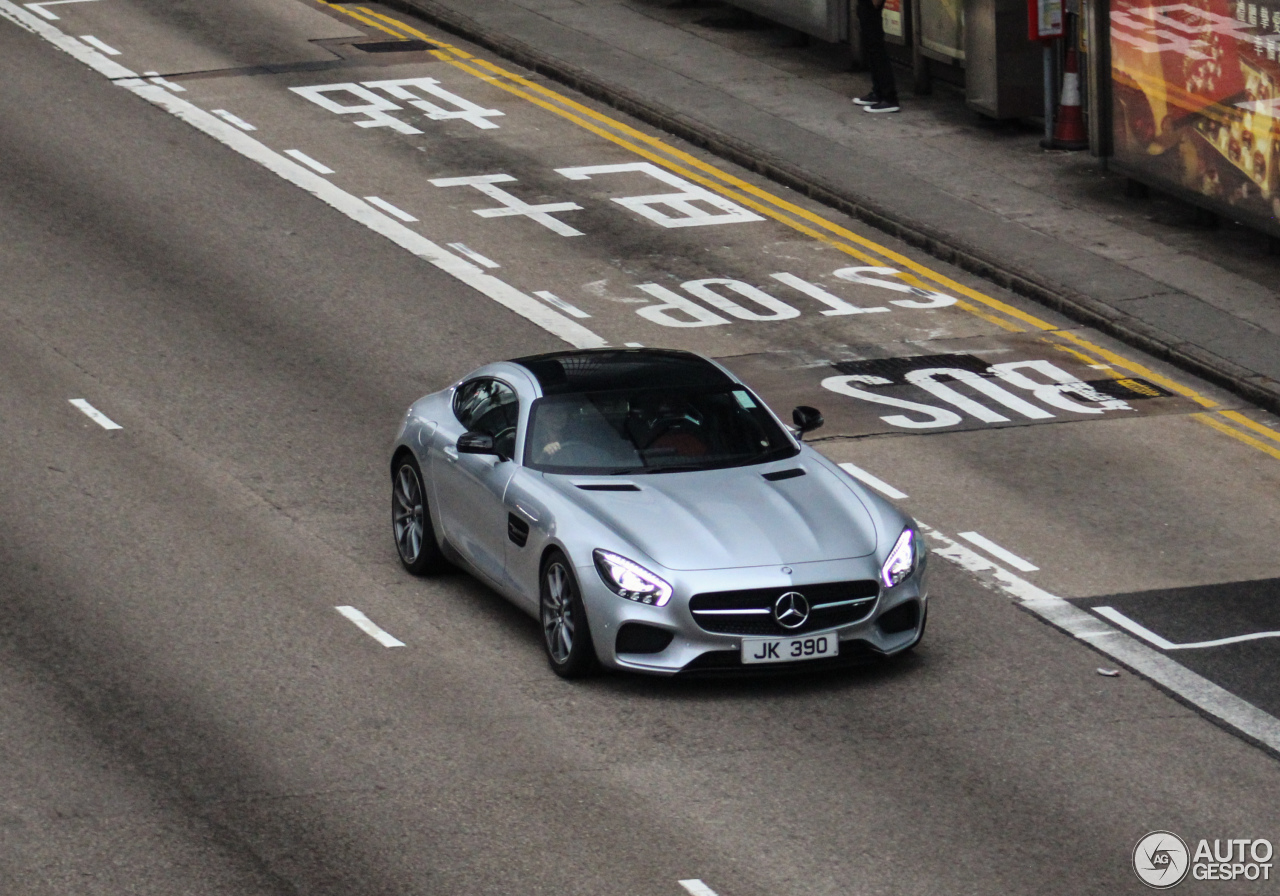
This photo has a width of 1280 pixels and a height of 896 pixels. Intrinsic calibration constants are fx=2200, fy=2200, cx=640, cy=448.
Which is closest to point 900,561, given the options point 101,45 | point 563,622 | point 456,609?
point 563,622

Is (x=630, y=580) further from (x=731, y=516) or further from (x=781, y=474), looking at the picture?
(x=781, y=474)

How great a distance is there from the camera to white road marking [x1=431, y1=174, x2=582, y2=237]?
2209cm

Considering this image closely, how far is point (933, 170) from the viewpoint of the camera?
78.2 feet

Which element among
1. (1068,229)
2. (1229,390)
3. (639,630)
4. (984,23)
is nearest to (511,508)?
(639,630)

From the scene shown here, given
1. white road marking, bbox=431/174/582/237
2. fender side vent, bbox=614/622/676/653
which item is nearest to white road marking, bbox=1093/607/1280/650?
fender side vent, bbox=614/622/676/653

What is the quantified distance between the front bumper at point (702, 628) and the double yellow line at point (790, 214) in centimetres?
588

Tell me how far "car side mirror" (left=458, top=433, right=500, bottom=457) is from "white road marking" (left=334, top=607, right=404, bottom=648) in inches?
45.0

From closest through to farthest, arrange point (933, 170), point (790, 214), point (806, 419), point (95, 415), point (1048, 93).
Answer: point (806, 419), point (95, 415), point (790, 214), point (933, 170), point (1048, 93)

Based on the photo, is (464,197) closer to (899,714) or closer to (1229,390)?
(1229,390)

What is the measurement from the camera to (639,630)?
11.5 metres

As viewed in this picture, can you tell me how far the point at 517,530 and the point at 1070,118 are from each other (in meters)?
14.1

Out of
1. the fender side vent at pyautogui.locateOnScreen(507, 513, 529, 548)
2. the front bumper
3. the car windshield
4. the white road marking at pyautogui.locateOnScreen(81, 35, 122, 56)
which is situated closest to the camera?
the front bumper

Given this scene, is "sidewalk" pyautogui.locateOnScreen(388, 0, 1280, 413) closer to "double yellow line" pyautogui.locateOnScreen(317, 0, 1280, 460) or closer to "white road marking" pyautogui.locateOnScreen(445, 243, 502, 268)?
"double yellow line" pyautogui.locateOnScreen(317, 0, 1280, 460)

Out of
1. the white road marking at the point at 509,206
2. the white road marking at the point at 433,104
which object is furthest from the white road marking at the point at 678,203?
the white road marking at the point at 433,104
